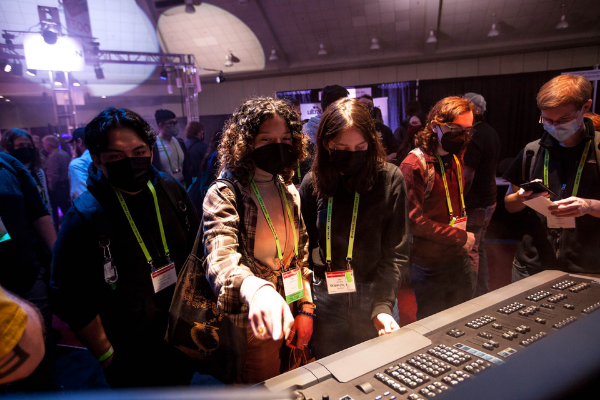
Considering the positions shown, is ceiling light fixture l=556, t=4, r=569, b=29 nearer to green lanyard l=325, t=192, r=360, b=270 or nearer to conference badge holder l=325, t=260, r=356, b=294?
green lanyard l=325, t=192, r=360, b=270

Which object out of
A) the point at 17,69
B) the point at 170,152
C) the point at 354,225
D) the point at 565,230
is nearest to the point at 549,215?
the point at 565,230

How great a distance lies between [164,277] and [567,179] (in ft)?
6.96

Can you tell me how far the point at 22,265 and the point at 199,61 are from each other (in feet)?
33.6

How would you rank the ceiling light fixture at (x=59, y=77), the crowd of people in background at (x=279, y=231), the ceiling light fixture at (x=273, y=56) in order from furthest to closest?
the ceiling light fixture at (x=273, y=56)
the ceiling light fixture at (x=59, y=77)
the crowd of people in background at (x=279, y=231)

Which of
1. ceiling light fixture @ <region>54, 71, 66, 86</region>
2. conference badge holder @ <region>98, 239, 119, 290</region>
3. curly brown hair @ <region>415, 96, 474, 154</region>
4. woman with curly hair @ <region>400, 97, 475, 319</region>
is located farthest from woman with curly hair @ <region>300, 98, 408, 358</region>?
ceiling light fixture @ <region>54, 71, 66, 86</region>

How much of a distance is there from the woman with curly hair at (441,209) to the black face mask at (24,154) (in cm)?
362

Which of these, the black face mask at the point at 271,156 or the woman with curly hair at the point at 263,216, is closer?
the woman with curly hair at the point at 263,216

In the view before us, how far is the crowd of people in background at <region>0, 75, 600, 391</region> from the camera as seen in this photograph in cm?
131

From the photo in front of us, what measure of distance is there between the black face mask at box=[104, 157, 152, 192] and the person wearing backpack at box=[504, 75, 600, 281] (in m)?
1.87

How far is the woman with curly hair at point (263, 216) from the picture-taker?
1.21 m

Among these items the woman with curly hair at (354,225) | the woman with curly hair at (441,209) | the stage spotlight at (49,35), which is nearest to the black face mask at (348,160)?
the woman with curly hair at (354,225)

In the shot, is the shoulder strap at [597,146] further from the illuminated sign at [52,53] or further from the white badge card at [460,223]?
the illuminated sign at [52,53]

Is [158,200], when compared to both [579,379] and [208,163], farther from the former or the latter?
[208,163]

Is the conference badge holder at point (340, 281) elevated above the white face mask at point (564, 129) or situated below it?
below
